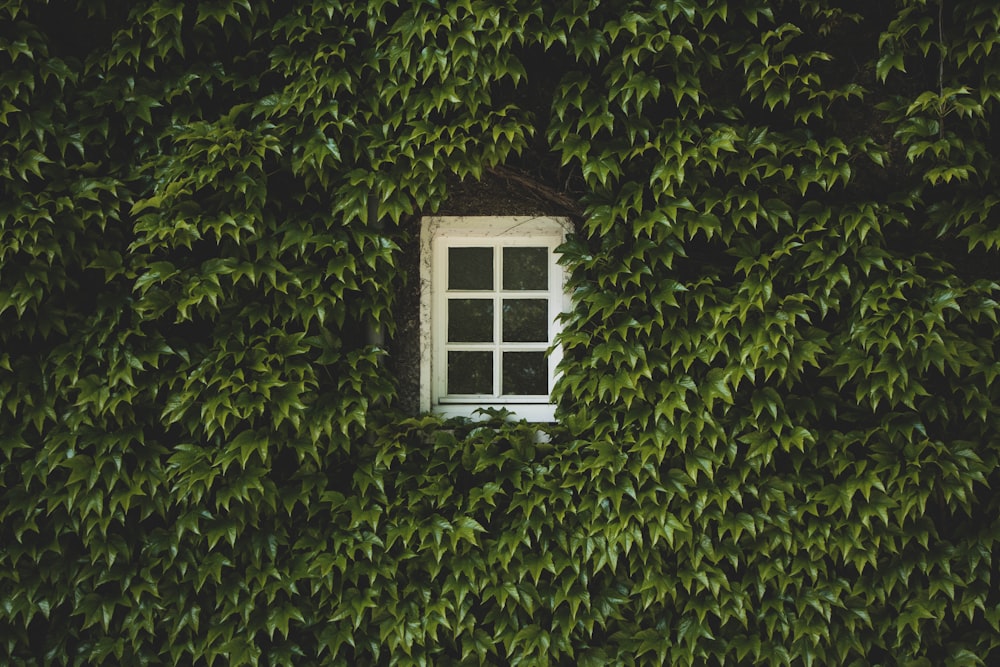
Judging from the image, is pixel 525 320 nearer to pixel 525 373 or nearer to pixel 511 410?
pixel 525 373

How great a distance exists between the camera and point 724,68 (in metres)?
3.29

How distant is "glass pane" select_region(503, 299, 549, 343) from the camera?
3588mm

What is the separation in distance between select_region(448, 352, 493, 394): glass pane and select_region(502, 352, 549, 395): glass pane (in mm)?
94

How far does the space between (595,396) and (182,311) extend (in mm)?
1906

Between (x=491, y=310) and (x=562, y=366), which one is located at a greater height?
(x=491, y=310)

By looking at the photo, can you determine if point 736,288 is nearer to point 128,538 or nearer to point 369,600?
point 369,600

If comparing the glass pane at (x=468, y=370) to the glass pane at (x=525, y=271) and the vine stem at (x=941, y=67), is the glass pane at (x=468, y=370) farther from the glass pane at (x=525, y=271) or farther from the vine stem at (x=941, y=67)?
the vine stem at (x=941, y=67)

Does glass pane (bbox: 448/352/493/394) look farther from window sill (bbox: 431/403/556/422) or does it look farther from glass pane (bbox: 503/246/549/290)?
glass pane (bbox: 503/246/549/290)

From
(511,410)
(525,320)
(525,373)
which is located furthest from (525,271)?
(511,410)

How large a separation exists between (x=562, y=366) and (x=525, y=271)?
1.95 ft

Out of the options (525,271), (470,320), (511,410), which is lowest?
(511,410)

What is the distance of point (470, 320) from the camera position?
360 centimetres

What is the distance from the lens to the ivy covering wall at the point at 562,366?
A: 3.07m

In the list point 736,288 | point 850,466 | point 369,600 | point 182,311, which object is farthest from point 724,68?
point 369,600
